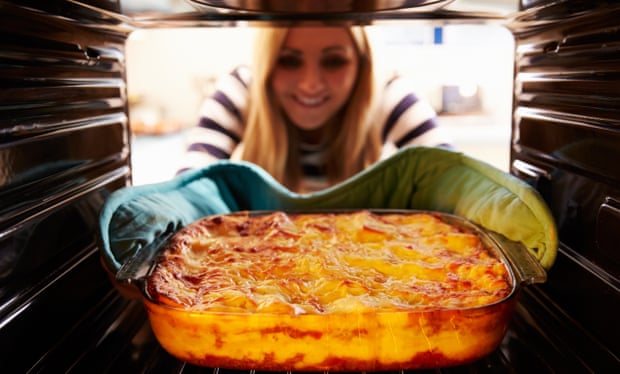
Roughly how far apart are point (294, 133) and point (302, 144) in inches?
2.4

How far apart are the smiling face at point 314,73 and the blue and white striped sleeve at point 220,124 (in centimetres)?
19

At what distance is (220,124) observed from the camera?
2084 mm

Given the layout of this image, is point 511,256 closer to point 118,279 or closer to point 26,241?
point 118,279

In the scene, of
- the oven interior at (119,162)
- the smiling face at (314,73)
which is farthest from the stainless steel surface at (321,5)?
the smiling face at (314,73)

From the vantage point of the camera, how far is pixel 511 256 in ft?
3.07

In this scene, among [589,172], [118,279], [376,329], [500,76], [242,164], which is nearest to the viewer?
[376,329]

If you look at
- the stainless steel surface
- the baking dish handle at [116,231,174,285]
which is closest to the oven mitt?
the baking dish handle at [116,231,174,285]

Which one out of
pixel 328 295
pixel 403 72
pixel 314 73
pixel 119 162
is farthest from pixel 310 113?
pixel 403 72

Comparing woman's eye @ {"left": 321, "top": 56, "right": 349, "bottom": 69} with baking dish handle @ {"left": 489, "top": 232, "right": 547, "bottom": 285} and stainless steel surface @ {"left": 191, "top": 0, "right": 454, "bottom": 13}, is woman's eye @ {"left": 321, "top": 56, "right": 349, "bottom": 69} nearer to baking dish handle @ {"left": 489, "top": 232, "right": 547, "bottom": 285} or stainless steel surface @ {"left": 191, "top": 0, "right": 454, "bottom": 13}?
stainless steel surface @ {"left": 191, "top": 0, "right": 454, "bottom": 13}

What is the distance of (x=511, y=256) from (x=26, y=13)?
0.83m

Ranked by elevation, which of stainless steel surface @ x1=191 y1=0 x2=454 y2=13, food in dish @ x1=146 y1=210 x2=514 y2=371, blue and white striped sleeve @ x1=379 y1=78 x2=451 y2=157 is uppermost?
stainless steel surface @ x1=191 y1=0 x2=454 y2=13

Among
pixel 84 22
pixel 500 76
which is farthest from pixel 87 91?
pixel 500 76

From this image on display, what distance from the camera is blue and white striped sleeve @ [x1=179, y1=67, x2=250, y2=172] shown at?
203 centimetres

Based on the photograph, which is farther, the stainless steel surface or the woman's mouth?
the woman's mouth
